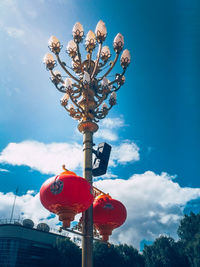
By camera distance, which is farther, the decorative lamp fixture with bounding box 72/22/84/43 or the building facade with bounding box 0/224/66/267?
Answer: the building facade with bounding box 0/224/66/267

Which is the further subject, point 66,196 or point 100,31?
point 100,31

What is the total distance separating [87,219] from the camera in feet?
17.4

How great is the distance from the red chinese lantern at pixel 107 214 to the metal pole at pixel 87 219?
0.28 meters

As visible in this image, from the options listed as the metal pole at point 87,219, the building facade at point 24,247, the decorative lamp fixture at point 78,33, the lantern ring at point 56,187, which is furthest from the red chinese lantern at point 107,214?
the building facade at point 24,247

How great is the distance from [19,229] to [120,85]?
105 feet

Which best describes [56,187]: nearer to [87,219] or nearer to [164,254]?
[87,219]

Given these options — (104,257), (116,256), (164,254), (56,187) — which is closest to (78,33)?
(56,187)

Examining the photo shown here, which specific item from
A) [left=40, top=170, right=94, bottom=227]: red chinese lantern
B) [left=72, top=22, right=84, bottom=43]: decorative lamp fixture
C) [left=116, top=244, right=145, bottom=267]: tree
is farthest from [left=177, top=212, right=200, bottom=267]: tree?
[left=72, top=22, right=84, bottom=43]: decorative lamp fixture

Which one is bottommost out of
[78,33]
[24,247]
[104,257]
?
[78,33]

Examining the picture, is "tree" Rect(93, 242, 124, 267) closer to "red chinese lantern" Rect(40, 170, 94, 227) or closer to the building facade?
the building facade

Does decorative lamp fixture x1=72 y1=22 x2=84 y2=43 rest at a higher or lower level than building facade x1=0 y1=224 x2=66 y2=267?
lower

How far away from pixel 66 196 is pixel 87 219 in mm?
914

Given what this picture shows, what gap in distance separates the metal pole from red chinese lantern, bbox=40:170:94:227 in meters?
0.40

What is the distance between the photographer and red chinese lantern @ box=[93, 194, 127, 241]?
562cm
